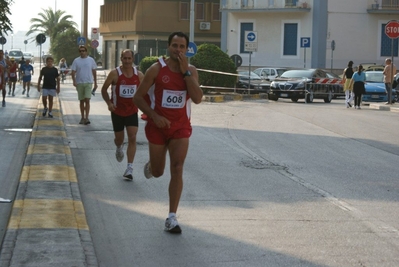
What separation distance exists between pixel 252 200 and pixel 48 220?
265cm

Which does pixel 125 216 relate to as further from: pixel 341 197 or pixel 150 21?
pixel 150 21

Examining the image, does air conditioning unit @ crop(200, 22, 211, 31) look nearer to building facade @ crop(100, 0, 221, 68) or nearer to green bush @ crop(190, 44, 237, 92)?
building facade @ crop(100, 0, 221, 68)

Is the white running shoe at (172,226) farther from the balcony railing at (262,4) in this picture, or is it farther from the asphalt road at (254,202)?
the balcony railing at (262,4)

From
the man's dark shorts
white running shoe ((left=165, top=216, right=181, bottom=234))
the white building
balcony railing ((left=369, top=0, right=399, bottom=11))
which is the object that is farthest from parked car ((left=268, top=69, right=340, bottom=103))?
white running shoe ((left=165, top=216, right=181, bottom=234))

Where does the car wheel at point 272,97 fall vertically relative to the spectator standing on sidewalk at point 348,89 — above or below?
below

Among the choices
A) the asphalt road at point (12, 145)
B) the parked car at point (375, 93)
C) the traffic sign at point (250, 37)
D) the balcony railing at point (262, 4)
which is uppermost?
the balcony railing at point (262, 4)

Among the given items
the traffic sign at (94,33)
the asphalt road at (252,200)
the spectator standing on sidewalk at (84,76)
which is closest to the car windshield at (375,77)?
the asphalt road at (252,200)

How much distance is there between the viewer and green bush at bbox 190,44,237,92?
124 ft

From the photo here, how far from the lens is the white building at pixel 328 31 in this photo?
5616 cm

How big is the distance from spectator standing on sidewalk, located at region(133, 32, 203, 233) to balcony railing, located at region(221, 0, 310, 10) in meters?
49.6

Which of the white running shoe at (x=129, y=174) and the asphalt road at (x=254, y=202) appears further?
the white running shoe at (x=129, y=174)

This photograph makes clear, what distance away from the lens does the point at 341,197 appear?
10297mm

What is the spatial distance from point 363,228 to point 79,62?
1360 cm

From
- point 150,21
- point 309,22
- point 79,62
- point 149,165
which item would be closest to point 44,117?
point 79,62
